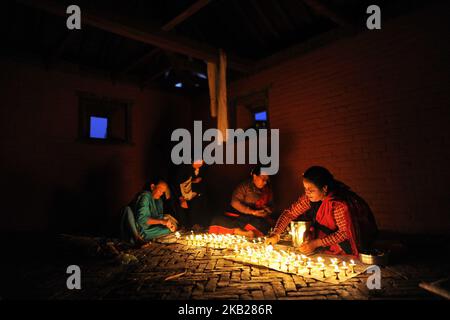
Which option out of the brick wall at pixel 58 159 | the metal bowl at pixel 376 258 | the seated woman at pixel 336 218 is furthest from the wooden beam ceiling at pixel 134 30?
the metal bowl at pixel 376 258

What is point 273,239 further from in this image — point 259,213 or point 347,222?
point 259,213

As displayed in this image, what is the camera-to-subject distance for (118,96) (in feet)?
30.4

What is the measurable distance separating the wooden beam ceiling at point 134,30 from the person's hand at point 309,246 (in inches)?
184

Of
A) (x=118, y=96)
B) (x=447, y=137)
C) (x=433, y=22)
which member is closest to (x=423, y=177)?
(x=447, y=137)

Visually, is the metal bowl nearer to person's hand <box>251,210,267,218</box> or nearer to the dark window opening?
person's hand <box>251,210,267,218</box>

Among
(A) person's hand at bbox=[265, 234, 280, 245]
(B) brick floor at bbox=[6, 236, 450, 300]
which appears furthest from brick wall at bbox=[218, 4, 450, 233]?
(A) person's hand at bbox=[265, 234, 280, 245]

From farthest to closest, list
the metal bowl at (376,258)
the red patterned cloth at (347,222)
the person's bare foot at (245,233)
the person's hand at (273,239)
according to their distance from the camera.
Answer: the person's bare foot at (245,233) < the person's hand at (273,239) < the red patterned cloth at (347,222) < the metal bowl at (376,258)

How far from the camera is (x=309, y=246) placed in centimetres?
414

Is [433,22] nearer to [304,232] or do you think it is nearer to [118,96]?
[304,232]

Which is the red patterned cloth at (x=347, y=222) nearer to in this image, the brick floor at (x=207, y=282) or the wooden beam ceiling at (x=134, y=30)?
the brick floor at (x=207, y=282)

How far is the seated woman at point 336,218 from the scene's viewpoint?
391 centimetres

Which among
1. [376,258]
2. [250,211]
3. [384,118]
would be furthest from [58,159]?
[384,118]

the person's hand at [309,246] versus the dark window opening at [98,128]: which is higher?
the dark window opening at [98,128]

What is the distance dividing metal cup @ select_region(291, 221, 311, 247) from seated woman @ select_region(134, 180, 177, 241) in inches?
100
